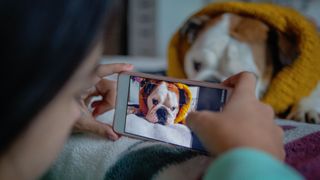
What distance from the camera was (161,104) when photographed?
51 centimetres

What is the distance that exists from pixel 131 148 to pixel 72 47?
0.76ft

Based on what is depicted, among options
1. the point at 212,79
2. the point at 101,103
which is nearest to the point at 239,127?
the point at 101,103

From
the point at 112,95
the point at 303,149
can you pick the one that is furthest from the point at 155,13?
the point at 303,149

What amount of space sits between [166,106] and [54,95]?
0.66ft

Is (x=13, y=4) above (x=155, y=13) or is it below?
above

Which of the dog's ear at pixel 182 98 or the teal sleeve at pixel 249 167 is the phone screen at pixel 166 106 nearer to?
the dog's ear at pixel 182 98

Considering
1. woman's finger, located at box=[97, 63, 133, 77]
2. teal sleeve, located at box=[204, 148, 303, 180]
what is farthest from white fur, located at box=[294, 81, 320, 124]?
teal sleeve, located at box=[204, 148, 303, 180]

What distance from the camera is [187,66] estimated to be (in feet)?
3.70

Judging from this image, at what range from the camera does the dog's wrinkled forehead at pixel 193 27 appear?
3.76 ft

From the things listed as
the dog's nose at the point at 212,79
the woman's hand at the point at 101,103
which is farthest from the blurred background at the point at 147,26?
the woman's hand at the point at 101,103

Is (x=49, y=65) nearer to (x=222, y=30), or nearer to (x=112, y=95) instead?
(x=112, y=95)

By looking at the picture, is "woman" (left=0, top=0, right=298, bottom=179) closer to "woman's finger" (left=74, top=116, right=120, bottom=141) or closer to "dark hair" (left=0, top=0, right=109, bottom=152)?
"dark hair" (left=0, top=0, right=109, bottom=152)

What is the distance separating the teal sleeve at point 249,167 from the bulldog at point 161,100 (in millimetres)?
156

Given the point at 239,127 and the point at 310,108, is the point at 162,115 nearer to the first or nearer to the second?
the point at 239,127
